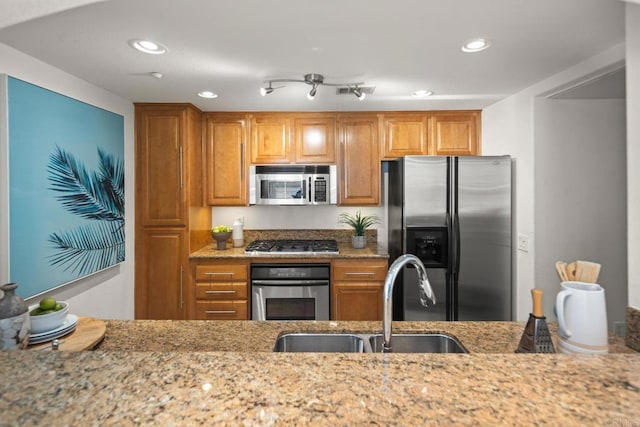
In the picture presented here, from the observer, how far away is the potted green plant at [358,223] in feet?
11.3

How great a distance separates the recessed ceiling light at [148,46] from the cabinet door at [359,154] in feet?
5.94

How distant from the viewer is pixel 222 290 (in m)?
3.04

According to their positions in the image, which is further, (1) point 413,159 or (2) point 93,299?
(1) point 413,159

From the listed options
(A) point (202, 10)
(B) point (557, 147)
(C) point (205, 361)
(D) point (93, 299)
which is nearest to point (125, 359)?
(C) point (205, 361)

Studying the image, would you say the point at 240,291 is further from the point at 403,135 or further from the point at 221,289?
the point at 403,135

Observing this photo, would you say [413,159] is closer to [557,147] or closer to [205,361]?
[557,147]

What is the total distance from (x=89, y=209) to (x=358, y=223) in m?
2.30

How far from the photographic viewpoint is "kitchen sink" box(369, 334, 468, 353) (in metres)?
1.37

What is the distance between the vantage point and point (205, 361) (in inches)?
27.3

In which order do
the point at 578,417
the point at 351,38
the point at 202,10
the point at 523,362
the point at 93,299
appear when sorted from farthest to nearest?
the point at 93,299 → the point at 351,38 → the point at 202,10 → the point at 523,362 → the point at 578,417

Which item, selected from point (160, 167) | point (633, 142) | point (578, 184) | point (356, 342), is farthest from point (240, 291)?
point (578, 184)

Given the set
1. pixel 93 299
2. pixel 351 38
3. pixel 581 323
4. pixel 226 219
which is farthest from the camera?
pixel 226 219

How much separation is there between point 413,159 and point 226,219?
2055 millimetres

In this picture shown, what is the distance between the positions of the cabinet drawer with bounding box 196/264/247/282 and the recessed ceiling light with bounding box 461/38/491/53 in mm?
2360
